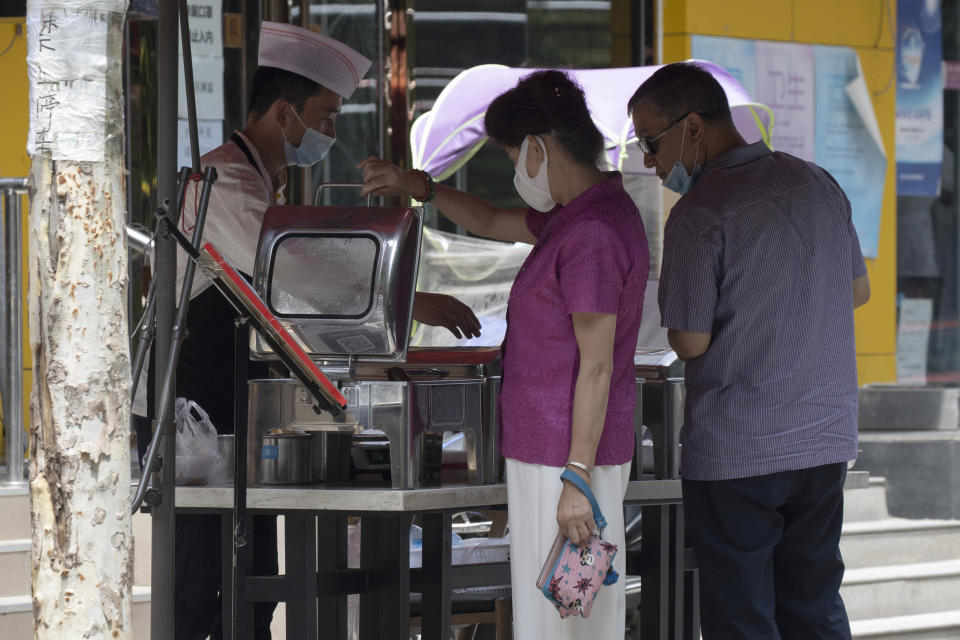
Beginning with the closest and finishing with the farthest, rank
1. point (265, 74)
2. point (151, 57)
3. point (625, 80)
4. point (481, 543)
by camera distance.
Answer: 1. point (265, 74)
2. point (481, 543)
3. point (625, 80)
4. point (151, 57)

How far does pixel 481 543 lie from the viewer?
373 centimetres

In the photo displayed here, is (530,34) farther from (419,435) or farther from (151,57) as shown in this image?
(419,435)

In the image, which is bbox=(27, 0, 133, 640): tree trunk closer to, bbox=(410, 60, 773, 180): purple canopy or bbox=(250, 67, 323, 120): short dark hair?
bbox=(250, 67, 323, 120): short dark hair

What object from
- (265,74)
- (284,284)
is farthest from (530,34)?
(284,284)

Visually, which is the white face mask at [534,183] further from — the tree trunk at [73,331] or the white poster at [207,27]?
the white poster at [207,27]

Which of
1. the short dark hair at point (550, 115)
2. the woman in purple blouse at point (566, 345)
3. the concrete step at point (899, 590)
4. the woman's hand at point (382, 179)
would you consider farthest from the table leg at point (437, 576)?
the concrete step at point (899, 590)

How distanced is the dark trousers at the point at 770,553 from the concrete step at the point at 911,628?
9.49ft

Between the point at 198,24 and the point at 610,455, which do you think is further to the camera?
the point at 198,24

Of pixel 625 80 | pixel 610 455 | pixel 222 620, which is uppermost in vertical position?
pixel 625 80

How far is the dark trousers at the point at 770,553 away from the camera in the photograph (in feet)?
9.30

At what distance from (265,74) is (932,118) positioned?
6429mm

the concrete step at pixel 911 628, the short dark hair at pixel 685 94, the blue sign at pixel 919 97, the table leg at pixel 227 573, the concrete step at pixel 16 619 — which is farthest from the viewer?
the blue sign at pixel 919 97

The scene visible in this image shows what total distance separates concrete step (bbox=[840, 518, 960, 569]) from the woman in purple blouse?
3798mm

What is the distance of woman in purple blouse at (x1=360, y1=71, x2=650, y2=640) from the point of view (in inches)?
104
